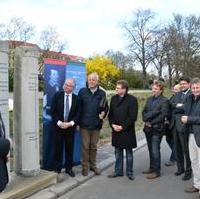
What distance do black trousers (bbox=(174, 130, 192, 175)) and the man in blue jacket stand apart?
58.2 inches

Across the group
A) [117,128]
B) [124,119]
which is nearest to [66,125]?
[117,128]

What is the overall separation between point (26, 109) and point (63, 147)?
51.3 inches

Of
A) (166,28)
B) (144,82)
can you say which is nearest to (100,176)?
(166,28)

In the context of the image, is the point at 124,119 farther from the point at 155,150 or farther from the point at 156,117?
the point at 155,150

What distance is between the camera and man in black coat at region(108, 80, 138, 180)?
9.77 metres

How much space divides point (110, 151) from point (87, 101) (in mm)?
3608

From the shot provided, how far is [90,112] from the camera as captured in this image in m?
9.76

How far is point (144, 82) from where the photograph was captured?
82.4 meters

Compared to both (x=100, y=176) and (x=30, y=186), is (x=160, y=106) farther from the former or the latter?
(x=30, y=186)

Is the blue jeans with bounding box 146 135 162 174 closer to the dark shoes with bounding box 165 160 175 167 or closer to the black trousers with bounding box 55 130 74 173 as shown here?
the dark shoes with bounding box 165 160 175 167

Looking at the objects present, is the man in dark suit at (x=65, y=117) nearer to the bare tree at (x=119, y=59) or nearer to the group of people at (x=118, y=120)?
the group of people at (x=118, y=120)

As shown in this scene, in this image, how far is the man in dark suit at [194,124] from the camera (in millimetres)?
8227

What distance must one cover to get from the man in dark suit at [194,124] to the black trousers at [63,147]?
222 cm

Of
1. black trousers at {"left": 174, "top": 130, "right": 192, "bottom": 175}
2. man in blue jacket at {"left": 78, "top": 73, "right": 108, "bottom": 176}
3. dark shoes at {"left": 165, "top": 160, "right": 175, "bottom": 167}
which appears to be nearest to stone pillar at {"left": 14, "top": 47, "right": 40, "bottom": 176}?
man in blue jacket at {"left": 78, "top": 73, "right": 108, "bottom": 176}
